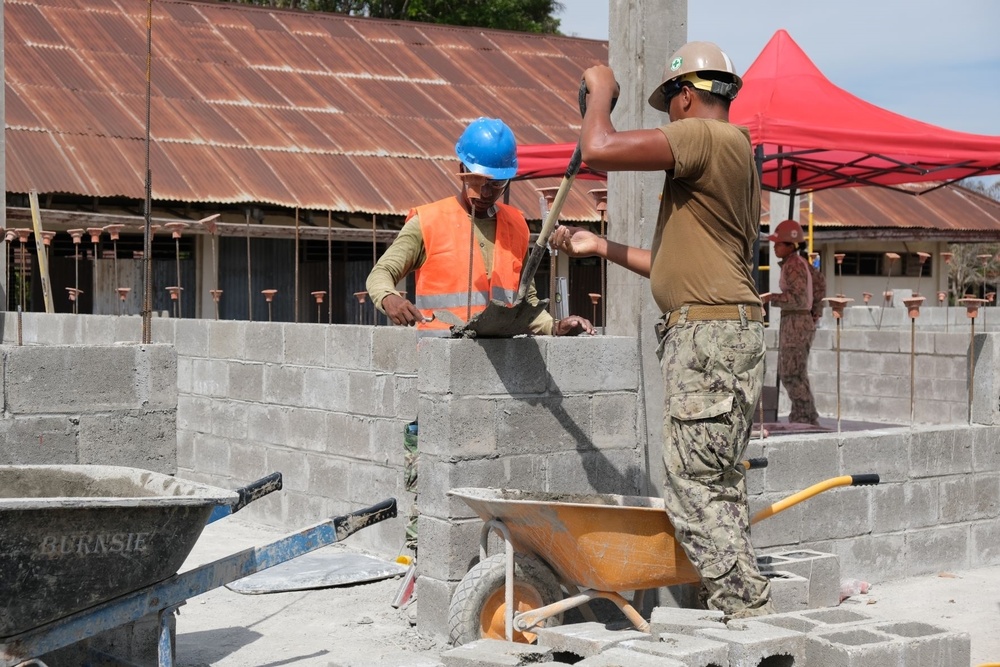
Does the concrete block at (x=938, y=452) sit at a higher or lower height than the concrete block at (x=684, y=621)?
higher

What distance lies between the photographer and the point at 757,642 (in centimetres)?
371

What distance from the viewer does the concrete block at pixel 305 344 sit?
7.16 metres

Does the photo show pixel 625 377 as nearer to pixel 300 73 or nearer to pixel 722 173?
pixel 722 173

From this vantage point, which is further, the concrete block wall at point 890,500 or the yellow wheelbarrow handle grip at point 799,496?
the concrete block wall at point 890,500

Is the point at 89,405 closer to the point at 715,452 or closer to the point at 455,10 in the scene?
the point at 715,452

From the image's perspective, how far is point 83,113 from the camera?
1628 cm

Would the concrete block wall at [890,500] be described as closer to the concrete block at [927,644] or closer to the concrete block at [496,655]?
the concrete block at [927,644]

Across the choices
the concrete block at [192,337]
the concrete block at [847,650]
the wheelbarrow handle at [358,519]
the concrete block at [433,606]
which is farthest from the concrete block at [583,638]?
the concrete block at [192,337]

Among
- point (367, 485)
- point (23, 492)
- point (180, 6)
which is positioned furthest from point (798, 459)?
point (180, 6)

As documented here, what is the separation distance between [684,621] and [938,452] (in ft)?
11.0

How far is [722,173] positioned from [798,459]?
258 centimetres

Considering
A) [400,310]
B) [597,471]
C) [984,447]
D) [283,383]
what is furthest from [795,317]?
[400,310]

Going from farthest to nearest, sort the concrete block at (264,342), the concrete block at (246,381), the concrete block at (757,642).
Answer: the concrete block at (246,381) < the concrete block at (264,342) < the concrete block at (757,642)

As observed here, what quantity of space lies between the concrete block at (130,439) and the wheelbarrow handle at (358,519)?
0.93 m
